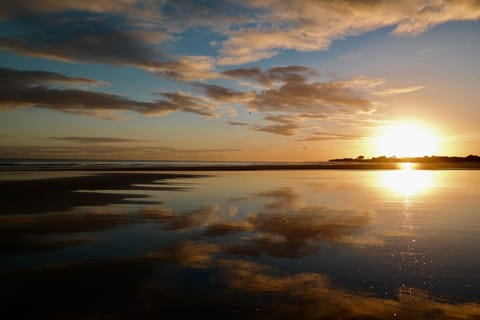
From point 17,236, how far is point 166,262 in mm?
6881

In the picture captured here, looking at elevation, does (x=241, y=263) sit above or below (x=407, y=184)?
below

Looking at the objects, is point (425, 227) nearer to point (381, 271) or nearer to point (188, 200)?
point (381, 271)

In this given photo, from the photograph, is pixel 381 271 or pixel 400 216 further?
pixel 400 216

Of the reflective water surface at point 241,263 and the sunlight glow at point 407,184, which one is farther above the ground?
the sunlight glow at point 407,184

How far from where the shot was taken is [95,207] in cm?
1936

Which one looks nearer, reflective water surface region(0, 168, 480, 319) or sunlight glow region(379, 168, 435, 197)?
reflective water surface region(0, 168, 480, 319)

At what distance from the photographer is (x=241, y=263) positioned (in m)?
9.52

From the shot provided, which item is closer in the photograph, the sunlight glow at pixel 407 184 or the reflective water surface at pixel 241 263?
the reflective water surface at pixel 241 263

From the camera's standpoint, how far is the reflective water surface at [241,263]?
6.84 m

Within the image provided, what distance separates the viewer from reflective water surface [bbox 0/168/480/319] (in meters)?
6.84

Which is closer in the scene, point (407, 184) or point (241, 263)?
point (241, 263)

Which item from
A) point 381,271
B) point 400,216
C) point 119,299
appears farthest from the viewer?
point 400,216

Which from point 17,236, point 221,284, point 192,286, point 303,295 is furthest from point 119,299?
point 17,236

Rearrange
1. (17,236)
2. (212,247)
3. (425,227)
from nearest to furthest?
(212,247) < (17,236) < (425,227)
